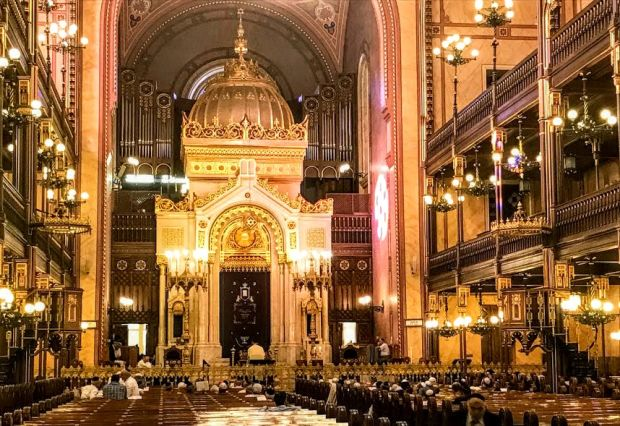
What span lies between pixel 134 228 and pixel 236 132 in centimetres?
525

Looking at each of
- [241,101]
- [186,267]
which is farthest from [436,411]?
[241,101]

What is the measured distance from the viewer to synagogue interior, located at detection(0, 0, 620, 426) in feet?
83.6

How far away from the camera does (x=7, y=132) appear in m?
25.9

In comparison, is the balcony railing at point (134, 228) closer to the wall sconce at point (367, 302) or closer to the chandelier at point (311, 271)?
the chandelier at point (311, 271)

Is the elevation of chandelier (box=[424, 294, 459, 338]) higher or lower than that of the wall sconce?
lower

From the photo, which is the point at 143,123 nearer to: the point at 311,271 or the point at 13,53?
the point at 311,271

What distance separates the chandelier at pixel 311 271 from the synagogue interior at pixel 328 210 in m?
0.08

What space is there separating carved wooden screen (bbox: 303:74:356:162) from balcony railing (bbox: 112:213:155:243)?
9.73m

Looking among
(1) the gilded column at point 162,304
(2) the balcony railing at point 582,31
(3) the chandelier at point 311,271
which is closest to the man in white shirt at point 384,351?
(3) the chandelier at point 311,271

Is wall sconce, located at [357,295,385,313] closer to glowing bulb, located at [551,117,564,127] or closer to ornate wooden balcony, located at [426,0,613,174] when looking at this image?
ornate wooden balcony, located at [426,0,613,174]

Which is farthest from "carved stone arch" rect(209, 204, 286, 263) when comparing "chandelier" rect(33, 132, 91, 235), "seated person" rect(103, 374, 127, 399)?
"seated person" rect(103, 374, 127, 399)

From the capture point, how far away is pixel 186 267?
127 ft

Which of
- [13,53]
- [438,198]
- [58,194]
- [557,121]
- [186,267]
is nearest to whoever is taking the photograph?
[13,53]

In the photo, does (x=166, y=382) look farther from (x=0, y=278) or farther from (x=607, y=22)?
(x=607, y=22)
